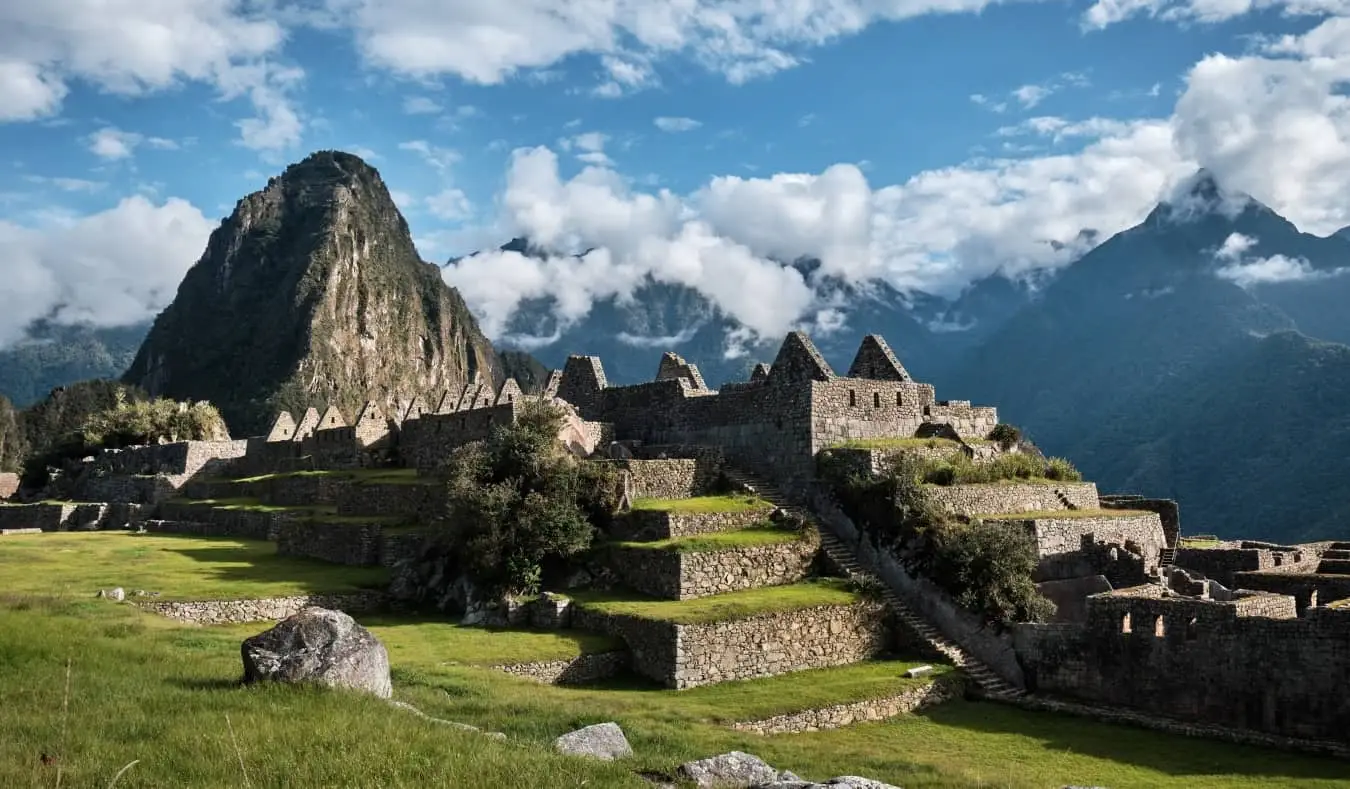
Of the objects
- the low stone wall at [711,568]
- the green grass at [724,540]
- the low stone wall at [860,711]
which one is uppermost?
the green grass at [724,540]

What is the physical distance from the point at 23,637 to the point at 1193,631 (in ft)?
65.7

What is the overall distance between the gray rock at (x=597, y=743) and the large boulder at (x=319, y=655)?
244cm

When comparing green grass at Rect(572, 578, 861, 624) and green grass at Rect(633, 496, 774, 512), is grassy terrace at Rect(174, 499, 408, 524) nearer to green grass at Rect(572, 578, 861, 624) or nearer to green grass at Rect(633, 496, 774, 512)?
green grass at Rect(633, 496, 774, 512)

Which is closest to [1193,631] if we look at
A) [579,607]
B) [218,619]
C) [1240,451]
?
[579,607]

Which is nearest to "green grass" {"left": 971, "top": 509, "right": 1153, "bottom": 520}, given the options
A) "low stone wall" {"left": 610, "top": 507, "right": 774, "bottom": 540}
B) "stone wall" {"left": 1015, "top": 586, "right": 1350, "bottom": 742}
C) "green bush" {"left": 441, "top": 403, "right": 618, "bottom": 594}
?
"stone wall" {"left": 1015, "top": 586, "right": 1350, "bottom": 742}

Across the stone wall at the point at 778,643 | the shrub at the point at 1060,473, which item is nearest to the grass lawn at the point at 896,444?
the shrub at the point at 1060,473

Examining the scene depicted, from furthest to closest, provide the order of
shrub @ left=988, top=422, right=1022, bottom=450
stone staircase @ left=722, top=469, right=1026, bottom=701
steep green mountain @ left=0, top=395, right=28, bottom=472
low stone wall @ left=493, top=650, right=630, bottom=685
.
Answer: steep green mountain @ left=0, top=395, right=28, bottom=472 → shrub @ left=988, top=422, right=1022, bottom=450 → stone staircase @ left=722, top=469, right=1026, bottom=701 → low stone wall @ left=493, top=650, right=630, bottom=685

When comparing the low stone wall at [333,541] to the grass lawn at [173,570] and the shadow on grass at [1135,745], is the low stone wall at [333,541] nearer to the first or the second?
the grass lawn at [173,570]

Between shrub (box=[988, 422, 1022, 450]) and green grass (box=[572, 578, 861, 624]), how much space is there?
9.36 meters

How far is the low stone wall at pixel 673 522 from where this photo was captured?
23031mm

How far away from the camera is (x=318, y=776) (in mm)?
7715

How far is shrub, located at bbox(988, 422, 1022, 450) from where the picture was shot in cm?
2912

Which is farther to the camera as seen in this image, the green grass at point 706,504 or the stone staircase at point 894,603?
the green grass at point 706,504

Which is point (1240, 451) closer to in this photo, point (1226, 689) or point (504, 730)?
point (1226, 689)
